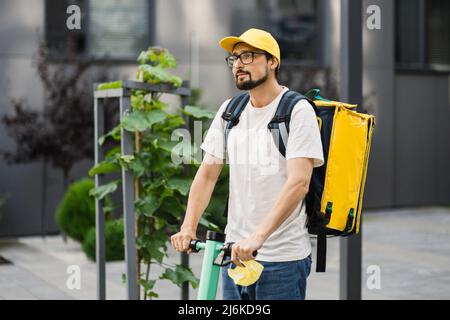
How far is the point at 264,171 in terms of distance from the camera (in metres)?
3.22

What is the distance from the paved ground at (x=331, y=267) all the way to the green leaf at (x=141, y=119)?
2840 mm

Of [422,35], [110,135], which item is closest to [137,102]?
[110,135]

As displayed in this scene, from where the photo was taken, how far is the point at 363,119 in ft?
11.2

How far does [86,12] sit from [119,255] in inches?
205

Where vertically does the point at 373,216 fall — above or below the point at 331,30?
below

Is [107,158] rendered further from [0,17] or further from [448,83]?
[448,83]

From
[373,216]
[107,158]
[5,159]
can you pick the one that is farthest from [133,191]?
[373,216]

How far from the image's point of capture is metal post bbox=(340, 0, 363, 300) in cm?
570

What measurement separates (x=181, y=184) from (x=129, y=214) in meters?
0.44

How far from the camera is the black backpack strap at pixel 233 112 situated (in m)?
3.35

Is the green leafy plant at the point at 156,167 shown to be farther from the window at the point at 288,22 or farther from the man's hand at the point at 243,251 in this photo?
the window at the point at 288,22

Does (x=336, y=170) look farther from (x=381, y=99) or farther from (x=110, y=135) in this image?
(x=381, y=99)
